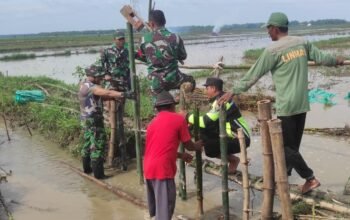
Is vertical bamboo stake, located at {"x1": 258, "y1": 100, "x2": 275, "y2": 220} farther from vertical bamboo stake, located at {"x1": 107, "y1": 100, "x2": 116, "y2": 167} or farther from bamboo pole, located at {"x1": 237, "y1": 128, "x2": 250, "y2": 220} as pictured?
vertical bamboo stake, located at {"x1": 107, "y1": 100, "x2": 116, "y2": 167}

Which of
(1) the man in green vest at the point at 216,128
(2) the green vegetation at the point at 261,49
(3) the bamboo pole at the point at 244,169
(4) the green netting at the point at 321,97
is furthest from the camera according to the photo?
(2) the green vegetation at the point at 261,49

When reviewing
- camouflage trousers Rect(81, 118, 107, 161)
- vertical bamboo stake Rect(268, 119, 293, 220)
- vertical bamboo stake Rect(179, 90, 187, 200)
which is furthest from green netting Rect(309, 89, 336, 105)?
vertical bamboo stake Rect(268, 119, 293, 220)

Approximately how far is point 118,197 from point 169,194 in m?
2.07

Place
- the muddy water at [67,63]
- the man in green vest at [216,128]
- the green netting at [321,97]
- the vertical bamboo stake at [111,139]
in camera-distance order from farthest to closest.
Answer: the muddy water at [67,63] → the green netting at [321,97] → the vertical bamboo stake at [111,139] → the man in green vest at [216,128]

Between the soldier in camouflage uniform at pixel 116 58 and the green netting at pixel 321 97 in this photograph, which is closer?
the soldier in camouflage uniform at pixel 116 58

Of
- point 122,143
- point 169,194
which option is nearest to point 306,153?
point 122,143

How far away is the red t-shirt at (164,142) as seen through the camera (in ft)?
14.0

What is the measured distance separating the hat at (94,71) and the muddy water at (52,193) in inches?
65.4

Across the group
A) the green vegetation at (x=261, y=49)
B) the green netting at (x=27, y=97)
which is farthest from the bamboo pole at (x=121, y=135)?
the green vegetation at (x=261, y=49)

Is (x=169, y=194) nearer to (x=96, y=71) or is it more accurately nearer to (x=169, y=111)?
(x=169, y=111)

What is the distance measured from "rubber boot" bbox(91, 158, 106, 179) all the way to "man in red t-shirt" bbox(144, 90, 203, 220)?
270 cm

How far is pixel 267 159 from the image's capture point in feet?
13.9

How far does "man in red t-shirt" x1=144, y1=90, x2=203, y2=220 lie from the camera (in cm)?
427

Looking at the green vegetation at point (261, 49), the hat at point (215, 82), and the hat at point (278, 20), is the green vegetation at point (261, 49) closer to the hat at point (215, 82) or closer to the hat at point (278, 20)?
the hat at point (215, 82)
